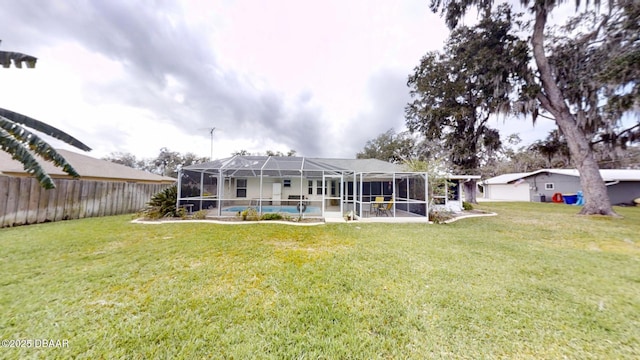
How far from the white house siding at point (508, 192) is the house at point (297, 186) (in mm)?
20260

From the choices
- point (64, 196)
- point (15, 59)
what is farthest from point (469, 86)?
point (64, 196)

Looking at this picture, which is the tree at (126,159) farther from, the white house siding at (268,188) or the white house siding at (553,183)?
the white house siding at (553,183)

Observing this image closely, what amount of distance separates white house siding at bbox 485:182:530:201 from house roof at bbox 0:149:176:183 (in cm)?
4094

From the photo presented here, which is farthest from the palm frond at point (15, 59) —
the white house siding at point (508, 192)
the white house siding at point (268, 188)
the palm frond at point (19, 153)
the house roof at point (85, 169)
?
the white house siding at point (508, 192)

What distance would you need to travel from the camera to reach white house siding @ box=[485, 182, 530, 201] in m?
25.7

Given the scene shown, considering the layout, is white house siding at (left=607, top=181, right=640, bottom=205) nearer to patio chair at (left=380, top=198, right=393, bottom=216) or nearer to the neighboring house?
patio chair at (left=380, top=198, right=393, bottom=216)

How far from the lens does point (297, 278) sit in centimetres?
395

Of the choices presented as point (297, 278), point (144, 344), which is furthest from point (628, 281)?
point (144, 344)

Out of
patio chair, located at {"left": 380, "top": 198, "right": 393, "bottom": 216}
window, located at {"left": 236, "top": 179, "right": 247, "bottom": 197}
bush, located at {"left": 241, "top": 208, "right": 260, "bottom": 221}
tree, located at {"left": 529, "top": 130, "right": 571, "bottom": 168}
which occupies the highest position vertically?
tree, located at {"left": 529, "top": 130, "right": 571, "bottom": 168}

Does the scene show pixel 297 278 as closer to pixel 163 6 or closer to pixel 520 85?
pixel 163 6

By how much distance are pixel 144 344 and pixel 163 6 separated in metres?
12.1

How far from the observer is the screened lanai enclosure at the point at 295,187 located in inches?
419

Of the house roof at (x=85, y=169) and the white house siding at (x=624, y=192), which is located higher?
the house roof at (x=85, y=169)

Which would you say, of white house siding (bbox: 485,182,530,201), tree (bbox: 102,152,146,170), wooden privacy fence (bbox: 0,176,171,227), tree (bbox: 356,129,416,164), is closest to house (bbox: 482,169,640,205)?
white house siding (bbox: 485,182,530,201)
